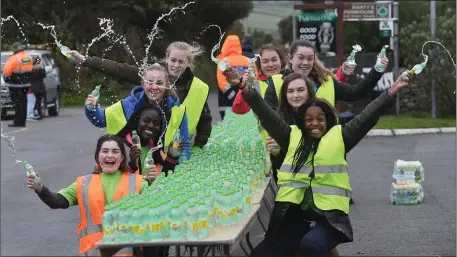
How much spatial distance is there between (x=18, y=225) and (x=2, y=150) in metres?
9.14

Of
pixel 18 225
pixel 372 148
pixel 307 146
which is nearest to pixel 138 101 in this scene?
pixel 307 146

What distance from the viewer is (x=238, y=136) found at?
11.8 m

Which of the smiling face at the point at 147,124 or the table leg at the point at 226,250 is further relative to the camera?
the smiling face at the point at 147,124

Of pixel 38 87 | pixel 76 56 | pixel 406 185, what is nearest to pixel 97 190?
pixel 76 56

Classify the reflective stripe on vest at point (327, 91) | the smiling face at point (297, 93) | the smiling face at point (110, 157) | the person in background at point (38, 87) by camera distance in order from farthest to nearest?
the person in background at point (38, 87) → the reflective stripe on vest at point (327, 91) → the smiling face at point (297, 93) → the smiling face at point (110, 157)

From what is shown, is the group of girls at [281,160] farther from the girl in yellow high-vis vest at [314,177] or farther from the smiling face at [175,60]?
the smiling face at [175,60]

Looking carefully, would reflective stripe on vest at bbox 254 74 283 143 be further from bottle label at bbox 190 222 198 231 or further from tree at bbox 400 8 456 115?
tree at bbox 400 8 456 115

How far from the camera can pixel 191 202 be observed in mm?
7008

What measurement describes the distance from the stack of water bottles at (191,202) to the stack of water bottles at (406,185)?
397 centimetres

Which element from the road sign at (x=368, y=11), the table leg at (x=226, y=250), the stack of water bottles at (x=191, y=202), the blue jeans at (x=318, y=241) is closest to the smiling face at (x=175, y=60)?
the stack of water bottles at (x=191, y=202)

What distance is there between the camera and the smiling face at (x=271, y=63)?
445 inches

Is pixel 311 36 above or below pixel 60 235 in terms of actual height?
above

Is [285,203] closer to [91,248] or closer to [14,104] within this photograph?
[91,248]

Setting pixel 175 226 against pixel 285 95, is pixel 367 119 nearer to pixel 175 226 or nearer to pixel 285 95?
pixel 285 95
